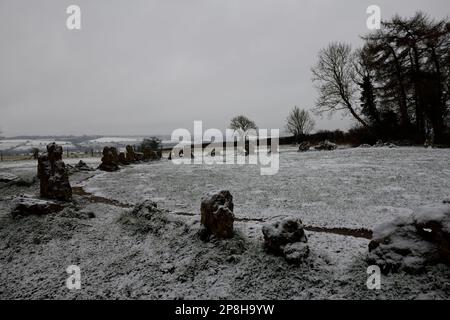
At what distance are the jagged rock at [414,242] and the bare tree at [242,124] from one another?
208ft

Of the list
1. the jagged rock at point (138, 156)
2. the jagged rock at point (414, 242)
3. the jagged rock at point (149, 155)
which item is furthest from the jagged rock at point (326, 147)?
the jagged rock at point (414, 242)

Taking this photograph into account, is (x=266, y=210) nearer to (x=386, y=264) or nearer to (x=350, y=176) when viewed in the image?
(x=386, y=264)

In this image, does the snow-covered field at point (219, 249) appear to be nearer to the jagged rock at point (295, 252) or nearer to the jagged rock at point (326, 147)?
the jagged rock at point (295, 252)

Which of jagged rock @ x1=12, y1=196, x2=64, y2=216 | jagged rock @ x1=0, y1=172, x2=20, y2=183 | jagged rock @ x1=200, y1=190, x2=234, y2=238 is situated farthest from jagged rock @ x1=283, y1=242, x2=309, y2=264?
jagged rock @ x1=0, y1=172, x2=20, y2=183

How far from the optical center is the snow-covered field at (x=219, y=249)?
6039mm

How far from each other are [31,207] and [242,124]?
6183 centimetres

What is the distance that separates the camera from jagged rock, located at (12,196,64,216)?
1049cm

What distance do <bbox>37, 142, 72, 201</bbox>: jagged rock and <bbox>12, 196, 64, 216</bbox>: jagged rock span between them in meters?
1.31

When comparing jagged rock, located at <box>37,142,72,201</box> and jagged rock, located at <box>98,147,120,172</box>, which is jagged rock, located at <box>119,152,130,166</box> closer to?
jagged rock, located at <box>98,147,120,172</box>

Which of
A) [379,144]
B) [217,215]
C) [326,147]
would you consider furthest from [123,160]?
[379,144]

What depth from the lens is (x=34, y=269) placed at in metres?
7.49

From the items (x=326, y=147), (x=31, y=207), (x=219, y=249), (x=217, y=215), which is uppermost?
(x=326, y=147)

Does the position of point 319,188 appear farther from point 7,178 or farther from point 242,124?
point 242,124

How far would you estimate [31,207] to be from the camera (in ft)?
34.6
